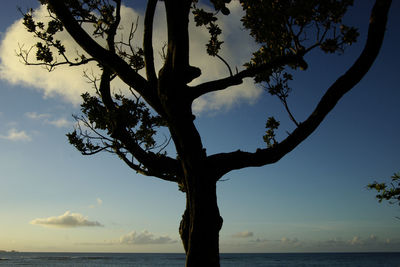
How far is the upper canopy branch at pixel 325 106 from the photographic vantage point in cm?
527

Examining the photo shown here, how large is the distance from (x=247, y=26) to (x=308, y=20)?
1.23m

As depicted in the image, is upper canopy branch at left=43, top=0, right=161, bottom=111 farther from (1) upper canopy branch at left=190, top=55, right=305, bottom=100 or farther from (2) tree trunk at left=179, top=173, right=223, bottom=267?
(2) tree trunk at left=179, top=173, right=223, bottom=267

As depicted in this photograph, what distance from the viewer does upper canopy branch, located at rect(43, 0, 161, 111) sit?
6414mm

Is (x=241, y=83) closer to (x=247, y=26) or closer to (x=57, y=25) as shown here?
(x=247, y=26)

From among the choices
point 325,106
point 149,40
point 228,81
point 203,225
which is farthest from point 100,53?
point 325,106

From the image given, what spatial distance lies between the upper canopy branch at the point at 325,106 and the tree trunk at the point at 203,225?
60cm

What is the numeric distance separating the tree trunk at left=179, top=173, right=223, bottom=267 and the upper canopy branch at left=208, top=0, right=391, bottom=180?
1.98ft

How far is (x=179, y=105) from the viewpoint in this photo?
6.48m

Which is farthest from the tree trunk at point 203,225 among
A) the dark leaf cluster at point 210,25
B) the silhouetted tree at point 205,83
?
the dark leaf cluster at point 210,25

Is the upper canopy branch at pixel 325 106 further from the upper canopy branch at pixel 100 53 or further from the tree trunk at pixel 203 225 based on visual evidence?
the upper canopy branch at pixel 100 53

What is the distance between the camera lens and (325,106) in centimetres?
593

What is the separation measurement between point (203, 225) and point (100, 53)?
13.3 ft

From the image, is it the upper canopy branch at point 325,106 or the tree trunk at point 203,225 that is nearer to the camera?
the upper canopy branch at point 325,106

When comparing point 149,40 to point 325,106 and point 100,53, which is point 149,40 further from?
point 325,106
